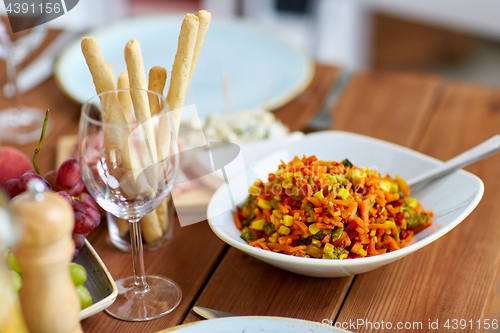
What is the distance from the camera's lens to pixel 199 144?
1.06 meters

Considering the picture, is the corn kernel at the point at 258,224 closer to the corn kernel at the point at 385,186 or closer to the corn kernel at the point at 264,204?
the corn kernel at the point at 264,204

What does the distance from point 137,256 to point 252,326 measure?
0.71 feet

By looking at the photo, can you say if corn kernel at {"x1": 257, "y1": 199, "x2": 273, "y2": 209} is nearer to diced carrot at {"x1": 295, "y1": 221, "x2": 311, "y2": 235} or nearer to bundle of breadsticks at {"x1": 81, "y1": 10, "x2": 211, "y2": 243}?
diced carrot at {"x1": 295, "y1": 221, "x2": 311, "y2": 235}

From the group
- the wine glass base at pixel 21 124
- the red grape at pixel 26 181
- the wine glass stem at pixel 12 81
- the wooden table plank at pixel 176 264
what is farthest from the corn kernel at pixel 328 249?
the wine glass stem at pixel 12 81

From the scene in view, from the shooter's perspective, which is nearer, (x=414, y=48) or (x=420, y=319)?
(x=420, y=319)

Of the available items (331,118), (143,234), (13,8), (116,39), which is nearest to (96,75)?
(143,234)

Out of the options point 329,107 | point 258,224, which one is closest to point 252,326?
point 258,224

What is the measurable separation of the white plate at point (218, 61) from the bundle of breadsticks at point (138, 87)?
542 millimetres

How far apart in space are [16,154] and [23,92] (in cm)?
59

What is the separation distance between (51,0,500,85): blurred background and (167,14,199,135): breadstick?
179cm

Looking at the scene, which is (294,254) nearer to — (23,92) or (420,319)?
(420,319)

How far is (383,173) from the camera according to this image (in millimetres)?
969

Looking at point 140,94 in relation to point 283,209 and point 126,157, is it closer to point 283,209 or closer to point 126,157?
point 126,157

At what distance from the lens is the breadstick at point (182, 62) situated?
681 millimetres
